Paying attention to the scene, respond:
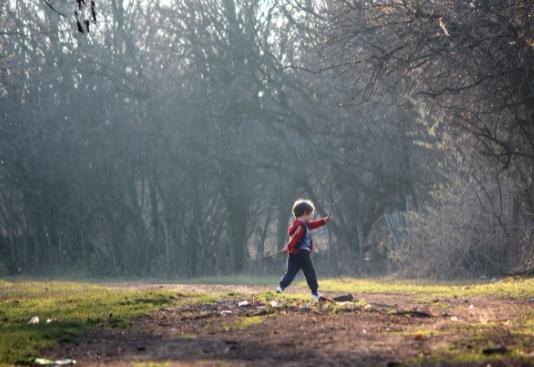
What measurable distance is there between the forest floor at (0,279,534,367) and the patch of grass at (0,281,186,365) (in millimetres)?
14

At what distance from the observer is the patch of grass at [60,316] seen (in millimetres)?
10453

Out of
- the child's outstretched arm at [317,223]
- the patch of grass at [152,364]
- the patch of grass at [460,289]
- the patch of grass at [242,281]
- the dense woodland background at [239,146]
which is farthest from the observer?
the patch of grass at [242,281]

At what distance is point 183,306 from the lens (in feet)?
49.4

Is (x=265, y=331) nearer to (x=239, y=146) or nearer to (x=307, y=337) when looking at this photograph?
(x=307, y=337)

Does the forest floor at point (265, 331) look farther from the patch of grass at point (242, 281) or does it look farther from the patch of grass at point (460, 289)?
the patch of grass at point (242, 281)

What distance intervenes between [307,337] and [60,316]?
14.5 feet

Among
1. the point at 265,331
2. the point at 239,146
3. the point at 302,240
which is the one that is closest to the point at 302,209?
the point at 302,240

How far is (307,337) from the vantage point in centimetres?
1023

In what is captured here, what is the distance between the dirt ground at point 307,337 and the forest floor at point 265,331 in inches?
0.4

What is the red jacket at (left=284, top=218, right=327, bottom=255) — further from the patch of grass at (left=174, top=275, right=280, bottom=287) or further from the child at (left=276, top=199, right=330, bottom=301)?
the patch of grass at (left=174, top=275, right=280, bottom=287)

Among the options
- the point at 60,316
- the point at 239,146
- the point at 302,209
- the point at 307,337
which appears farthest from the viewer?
the point at 239,146

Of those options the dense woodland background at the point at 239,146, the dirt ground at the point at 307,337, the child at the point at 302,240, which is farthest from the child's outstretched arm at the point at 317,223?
the dense woodland background at the point at 239,146

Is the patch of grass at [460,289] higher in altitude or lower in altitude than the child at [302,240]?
lower

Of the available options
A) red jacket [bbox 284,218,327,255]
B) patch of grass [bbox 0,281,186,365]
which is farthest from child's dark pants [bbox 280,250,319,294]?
patch of grass [bbox 0,281,186,365]
